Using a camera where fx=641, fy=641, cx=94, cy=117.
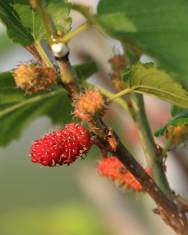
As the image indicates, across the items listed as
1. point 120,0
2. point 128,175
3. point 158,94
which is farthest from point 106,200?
point 120,0

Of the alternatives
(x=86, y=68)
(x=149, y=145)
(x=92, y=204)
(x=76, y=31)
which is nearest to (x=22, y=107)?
(x=86, y=68)

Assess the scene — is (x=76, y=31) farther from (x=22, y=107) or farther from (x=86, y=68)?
(x=86, y=68)

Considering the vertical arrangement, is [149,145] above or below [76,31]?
below

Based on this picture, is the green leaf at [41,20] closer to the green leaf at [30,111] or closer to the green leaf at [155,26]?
the green leaf at [155,26]

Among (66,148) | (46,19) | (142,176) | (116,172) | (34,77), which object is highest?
(46,19)

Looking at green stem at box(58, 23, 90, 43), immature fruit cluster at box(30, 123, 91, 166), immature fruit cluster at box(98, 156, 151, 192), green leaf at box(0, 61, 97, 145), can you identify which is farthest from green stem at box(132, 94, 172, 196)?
green stem at box(58, 23, 90, 43)

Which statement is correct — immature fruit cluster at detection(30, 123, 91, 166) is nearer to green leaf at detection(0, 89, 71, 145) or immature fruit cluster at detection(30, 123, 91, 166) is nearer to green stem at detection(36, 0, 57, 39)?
green stem at detection(36, 0, 57, 39)

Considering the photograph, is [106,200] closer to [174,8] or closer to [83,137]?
[83,137]
